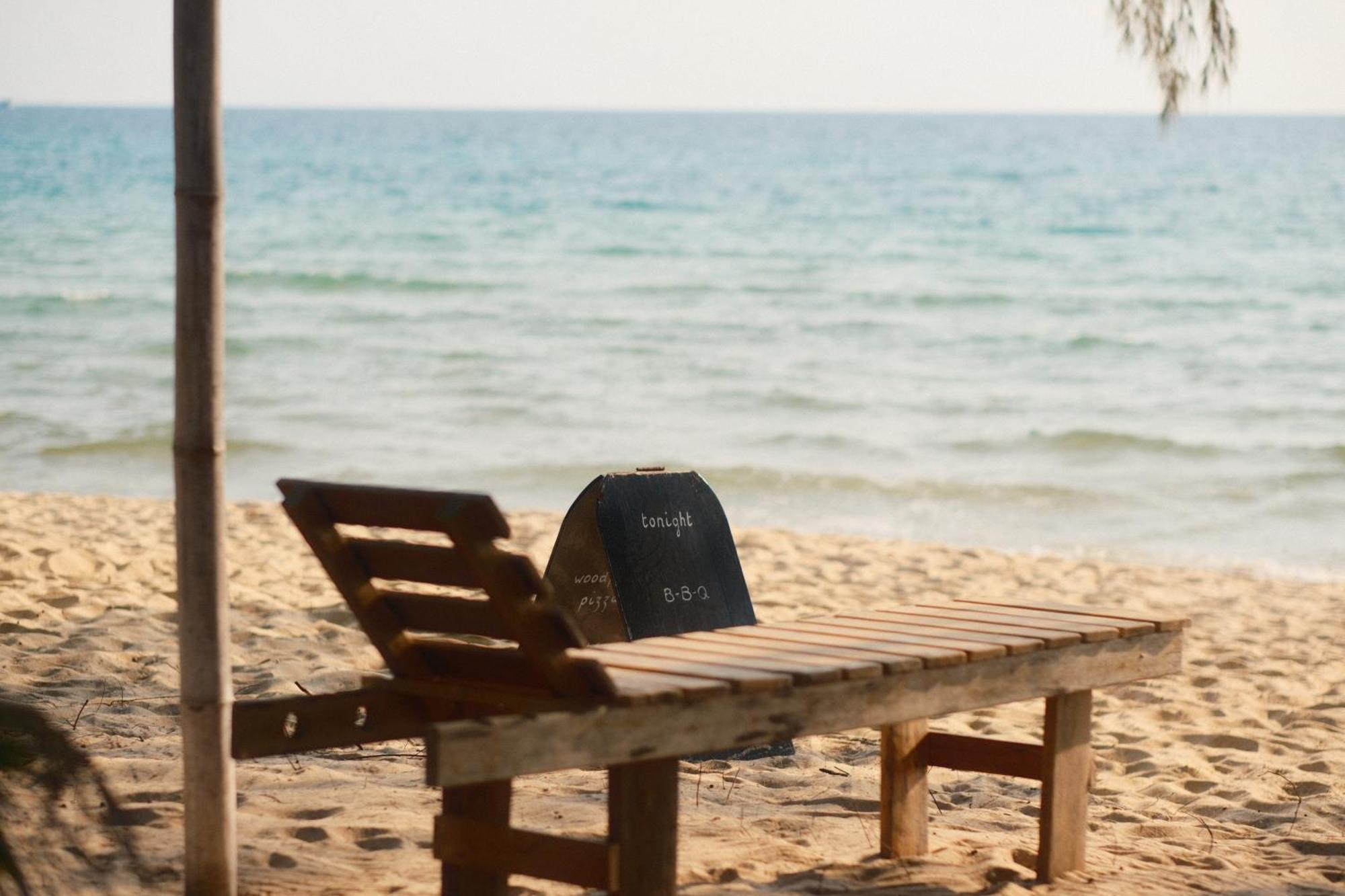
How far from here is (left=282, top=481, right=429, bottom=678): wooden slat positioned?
295 cm

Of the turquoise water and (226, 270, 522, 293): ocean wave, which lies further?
(226, 270, 522, 293): ocean wave

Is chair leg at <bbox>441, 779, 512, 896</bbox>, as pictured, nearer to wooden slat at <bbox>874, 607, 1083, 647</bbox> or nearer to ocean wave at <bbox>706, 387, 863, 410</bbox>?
wooden slat at <bbox>874, 607, 1083, 647</bbox>

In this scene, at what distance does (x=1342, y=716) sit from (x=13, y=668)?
192 inches

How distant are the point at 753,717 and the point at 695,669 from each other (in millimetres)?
158

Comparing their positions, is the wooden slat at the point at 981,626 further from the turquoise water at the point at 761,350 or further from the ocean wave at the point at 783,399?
the ocean wave at the point at 783,399

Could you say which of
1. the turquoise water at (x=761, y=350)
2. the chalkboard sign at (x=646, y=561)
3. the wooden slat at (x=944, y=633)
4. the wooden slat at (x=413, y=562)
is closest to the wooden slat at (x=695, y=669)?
the wooden slat at (x=413, y=562)

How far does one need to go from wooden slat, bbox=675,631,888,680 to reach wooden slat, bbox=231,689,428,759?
601mm

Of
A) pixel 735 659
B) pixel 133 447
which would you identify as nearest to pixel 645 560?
pixel 735 659

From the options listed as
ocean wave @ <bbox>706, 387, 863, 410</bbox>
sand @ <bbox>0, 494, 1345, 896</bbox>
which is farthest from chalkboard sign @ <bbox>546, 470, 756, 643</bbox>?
ocean wave @ <bbox>706, 387, 863, 410</bbox>

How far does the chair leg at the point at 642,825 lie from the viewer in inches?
111

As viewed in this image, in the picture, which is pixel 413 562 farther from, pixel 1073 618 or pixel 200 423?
pixel 1073 618

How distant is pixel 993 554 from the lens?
9.59 m

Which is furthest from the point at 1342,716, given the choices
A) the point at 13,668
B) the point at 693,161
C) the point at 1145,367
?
the point at 693,161

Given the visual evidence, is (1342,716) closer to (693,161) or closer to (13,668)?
(13,668)
